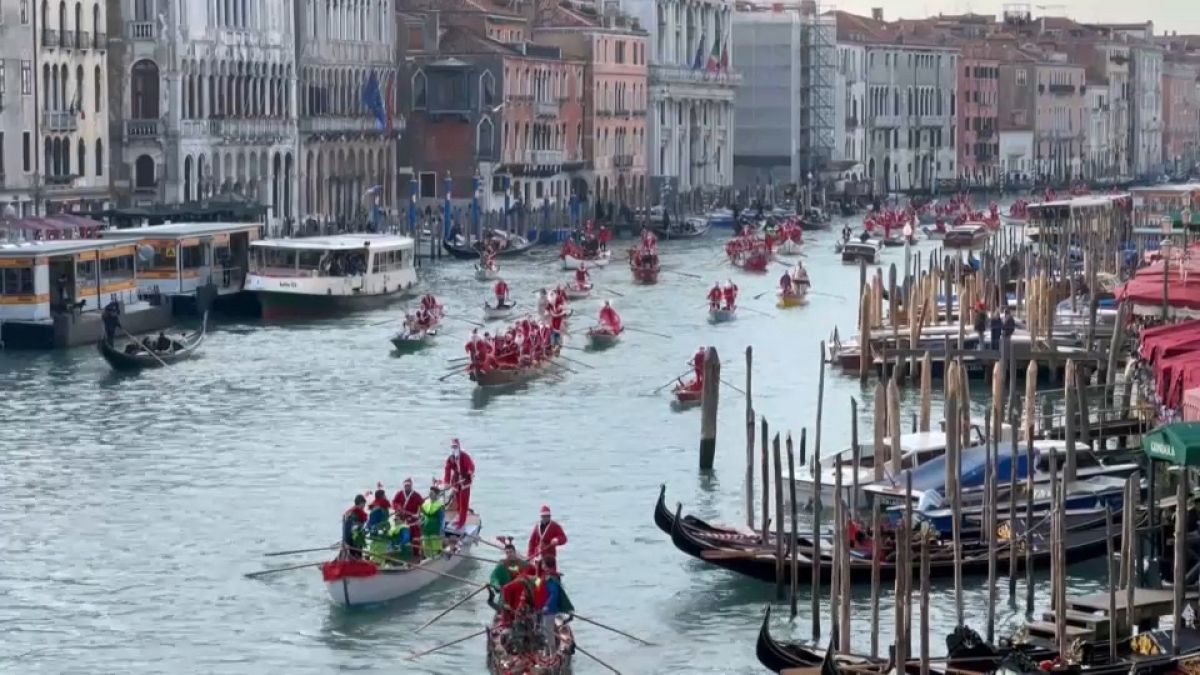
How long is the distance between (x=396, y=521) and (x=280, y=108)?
27.4 meters

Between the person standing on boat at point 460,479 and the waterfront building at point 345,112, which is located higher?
the waterfront building at point 345,112

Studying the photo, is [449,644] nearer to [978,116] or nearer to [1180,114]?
[978,116]

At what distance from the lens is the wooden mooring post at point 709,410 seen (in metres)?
18.5

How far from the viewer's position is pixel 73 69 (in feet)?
116

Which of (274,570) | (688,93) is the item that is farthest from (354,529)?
(688,93)

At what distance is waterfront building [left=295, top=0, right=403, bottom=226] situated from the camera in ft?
140

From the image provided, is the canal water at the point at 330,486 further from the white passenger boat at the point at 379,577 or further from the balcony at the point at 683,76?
the balcony at the point at 683,76

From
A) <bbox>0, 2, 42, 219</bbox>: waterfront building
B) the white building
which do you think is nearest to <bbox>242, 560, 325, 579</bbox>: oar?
<bbox>0, 2, 42, 219</bbox>: waterfront building

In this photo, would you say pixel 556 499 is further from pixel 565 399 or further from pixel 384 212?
pixel 384 212

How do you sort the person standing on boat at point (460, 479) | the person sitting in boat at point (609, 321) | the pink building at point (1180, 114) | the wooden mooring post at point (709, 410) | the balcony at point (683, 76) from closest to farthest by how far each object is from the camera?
the person standing on boat at point (460, 479) → the wooden mooring post at point (709, 410) → the person sitting in boat at point (609, 321) → the balcony at point (683, 76) → the pink building at point (1180, 114)

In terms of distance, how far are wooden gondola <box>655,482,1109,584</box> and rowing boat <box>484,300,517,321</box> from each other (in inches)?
571

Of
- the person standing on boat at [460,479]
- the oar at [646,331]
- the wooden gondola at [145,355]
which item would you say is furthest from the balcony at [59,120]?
→ the person standing on boat at [460,479]

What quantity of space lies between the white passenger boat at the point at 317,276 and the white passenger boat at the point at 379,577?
15.5m

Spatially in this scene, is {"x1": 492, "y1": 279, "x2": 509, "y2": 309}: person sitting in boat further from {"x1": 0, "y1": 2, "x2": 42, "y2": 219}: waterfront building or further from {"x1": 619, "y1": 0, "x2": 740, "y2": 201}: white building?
{"x1": 619, "y1": 0, "x2": 740, "y2": 201}: white building
